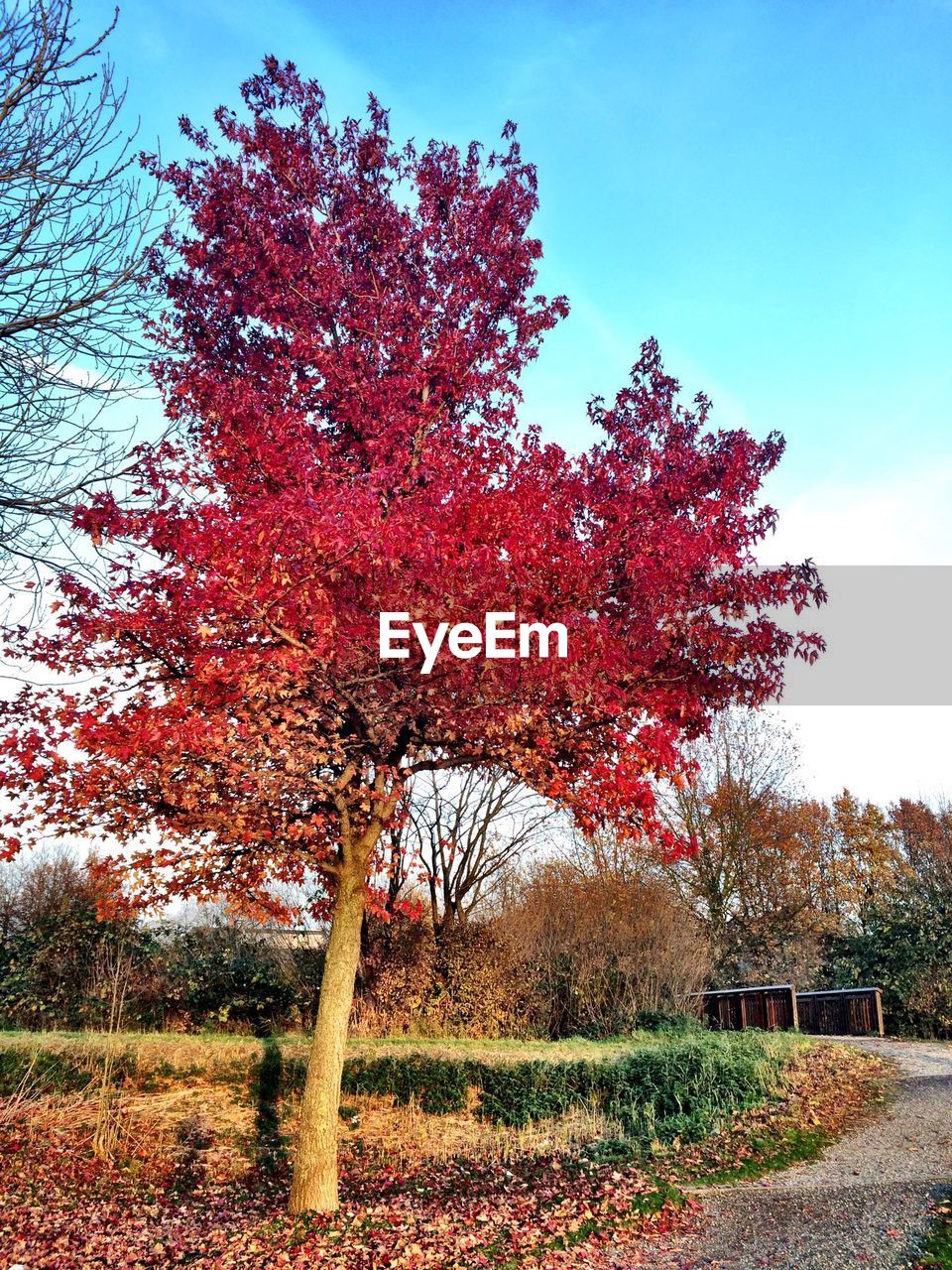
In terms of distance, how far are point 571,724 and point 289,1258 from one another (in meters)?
4.58

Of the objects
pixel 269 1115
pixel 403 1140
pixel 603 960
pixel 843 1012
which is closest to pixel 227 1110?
pixel 269 1115

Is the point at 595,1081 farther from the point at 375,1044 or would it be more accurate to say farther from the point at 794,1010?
the point at 794,1010

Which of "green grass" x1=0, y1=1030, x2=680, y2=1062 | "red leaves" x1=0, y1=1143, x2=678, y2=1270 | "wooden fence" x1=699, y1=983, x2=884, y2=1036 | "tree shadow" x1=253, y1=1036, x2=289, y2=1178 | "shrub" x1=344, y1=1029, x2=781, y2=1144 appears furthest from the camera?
"wooden fence" x1=699, y1=983, x2=884, y2=1036

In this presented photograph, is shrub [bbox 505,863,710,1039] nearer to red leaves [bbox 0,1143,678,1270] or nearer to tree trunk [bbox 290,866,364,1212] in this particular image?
red leaves [bbox 0,1143,678,1270]

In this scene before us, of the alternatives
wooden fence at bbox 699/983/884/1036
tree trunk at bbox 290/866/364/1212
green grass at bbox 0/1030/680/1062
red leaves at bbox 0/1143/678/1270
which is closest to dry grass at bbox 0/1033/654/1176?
green grass at bbox 0/1030/680/1062

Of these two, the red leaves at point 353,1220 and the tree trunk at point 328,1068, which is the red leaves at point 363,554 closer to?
the tree trunk at point 328,1068

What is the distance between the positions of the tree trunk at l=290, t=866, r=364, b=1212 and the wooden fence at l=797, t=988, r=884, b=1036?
14311 mm

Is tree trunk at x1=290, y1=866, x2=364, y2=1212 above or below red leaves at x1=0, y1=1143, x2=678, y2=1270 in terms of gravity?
above

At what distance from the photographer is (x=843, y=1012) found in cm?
Answer: 1917

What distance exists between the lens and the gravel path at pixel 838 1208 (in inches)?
250

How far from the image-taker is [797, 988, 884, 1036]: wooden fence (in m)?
18.4

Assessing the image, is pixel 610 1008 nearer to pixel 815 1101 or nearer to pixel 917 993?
pixel 815 1101

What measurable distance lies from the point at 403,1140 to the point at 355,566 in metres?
7.27

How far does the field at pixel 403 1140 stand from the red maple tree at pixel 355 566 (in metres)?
1.18
